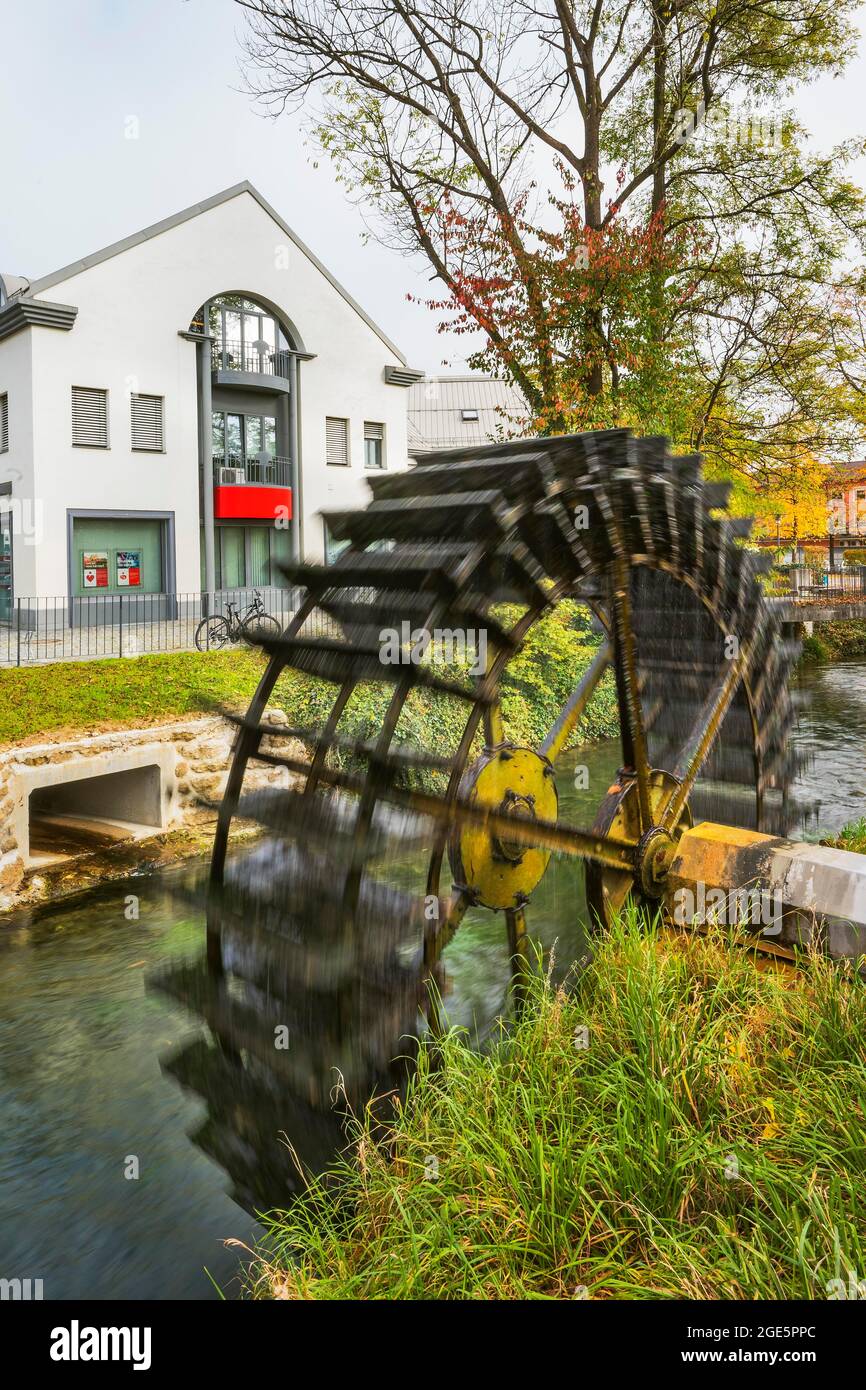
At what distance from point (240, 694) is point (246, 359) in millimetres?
14312

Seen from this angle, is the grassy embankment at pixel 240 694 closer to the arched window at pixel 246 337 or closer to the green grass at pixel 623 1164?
the green grass at pixel 623 1164

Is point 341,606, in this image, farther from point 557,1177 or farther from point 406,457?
point 406,457

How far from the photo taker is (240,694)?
11602 mm

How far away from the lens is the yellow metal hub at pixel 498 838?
15.8ft

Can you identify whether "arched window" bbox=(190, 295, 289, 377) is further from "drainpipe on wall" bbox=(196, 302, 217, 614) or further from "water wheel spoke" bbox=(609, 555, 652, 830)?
"water wheel spoke" bbox=(609, 555, 652, 830)

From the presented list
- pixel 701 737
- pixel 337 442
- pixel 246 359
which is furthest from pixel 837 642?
pixel 701 737

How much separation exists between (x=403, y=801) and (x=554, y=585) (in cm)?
148

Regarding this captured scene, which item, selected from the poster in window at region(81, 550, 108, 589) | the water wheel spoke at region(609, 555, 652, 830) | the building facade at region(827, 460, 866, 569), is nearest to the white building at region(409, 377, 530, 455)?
the building facade at region(827, 460, 866, 569)

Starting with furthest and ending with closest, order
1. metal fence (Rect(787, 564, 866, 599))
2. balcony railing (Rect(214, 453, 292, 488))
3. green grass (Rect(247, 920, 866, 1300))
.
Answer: metal fence (Rect(787, 564, 866, 599)) < balcony railing (Rect(214, 453, 292, 488)) < green grass (Rect(247, 920, 866, 1300))

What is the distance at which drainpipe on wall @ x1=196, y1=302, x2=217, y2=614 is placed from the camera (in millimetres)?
22344

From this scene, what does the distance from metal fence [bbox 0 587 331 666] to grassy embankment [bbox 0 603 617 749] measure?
217cm

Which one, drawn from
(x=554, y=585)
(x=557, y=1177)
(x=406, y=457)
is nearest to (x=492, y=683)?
(x=554, y=585)

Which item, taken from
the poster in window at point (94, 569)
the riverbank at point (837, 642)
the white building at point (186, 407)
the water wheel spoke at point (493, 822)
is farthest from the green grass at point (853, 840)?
the poster in window at point (94, 569)

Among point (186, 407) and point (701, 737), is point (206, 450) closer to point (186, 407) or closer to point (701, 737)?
point (186, 407)
